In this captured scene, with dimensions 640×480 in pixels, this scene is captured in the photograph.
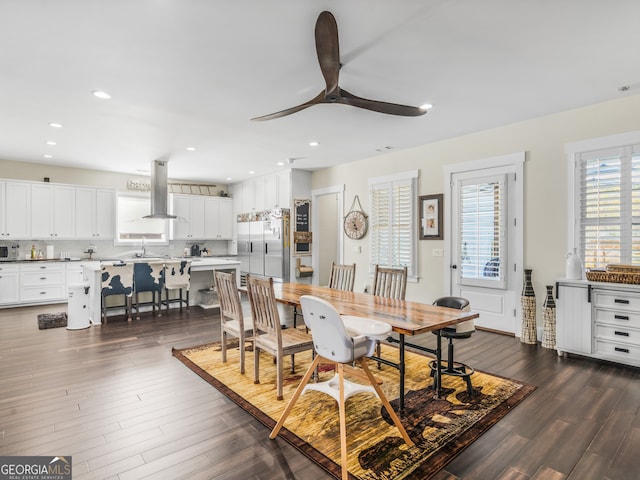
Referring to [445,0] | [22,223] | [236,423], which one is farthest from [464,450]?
[22,223]

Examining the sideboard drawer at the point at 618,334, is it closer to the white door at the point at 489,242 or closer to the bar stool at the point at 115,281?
the white door at the point at 489,242

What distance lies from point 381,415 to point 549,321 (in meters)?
2.70

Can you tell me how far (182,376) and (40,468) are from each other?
1.29 meters

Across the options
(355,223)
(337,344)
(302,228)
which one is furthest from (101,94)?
(302,228)

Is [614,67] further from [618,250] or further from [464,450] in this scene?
[464,450]

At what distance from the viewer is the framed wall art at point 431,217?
5301 millimetres

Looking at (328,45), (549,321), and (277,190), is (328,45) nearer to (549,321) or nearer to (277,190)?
(549,321)

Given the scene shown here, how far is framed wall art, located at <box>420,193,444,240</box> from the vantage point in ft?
17.4

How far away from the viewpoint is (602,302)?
11.7 ft

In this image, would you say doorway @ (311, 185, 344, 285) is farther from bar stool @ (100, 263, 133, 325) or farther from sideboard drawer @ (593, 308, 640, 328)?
sideboard drawer @ (593, 308, 640, 328)

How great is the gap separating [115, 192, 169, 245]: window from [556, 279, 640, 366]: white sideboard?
781cm

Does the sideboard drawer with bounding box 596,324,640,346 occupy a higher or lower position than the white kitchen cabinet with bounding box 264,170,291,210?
lower

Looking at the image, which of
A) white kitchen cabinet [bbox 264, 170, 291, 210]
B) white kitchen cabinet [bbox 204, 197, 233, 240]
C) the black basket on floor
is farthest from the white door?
white kitchen cabinet [bbox 204, 197, 233, 240]

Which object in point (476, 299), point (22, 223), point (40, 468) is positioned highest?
point (22, 223)
